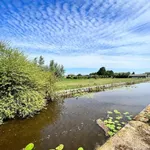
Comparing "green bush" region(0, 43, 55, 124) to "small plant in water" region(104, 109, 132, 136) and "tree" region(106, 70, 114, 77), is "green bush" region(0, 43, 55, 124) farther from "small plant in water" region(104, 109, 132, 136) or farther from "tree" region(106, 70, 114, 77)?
"tree" region(106, 70, 114, 77)

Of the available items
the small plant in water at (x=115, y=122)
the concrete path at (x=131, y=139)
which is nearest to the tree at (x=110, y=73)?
the small plant in water at (x=115, y=122)

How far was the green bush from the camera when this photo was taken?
25.7ft

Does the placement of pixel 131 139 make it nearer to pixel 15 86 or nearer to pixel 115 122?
pixel 115 122

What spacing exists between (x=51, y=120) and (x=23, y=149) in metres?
3.15

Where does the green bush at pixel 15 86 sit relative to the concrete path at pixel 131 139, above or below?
above

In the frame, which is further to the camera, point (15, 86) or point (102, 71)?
point (102, 71)

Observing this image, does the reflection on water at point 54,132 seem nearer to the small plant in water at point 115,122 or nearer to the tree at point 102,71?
the small plant in water at point 115,122

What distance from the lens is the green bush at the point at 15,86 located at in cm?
782

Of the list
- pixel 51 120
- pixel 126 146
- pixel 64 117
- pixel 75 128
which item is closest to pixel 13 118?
pixel 51 120

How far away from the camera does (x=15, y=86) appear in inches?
325

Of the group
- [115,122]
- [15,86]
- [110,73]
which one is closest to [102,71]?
[110,73]

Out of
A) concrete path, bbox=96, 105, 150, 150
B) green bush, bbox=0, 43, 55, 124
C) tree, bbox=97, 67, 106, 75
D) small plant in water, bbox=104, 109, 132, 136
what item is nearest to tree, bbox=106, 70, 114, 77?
tree, bbox=97, 67, 106, 75

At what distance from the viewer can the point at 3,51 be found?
27.4 feet

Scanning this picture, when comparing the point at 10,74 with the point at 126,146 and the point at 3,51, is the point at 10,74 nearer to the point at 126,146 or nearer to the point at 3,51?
the point at 3,51
